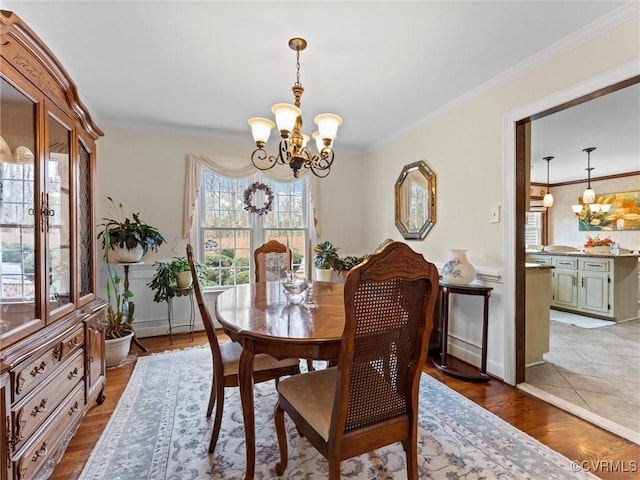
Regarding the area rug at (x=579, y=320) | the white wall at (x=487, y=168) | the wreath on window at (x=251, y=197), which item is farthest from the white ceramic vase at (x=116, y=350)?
the area rug at (x=579, y=320)

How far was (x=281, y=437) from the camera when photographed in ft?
5.03

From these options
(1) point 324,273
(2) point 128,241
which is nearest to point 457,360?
(1) point 324,273

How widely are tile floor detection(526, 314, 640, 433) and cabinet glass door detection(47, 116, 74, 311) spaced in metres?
3.29

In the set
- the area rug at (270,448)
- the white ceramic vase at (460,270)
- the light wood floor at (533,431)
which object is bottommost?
the light wood floor at (533,431)

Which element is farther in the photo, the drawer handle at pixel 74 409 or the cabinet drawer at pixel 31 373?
the drawer handle at pixel 74 409

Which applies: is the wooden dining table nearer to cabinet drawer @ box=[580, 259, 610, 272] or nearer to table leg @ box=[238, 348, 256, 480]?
table leg @ box=[238, 348, 256, 480]

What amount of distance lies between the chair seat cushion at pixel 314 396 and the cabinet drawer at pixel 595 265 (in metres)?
4.81

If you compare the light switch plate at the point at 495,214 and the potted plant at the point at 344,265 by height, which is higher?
the light switch plate at the point at 495,214

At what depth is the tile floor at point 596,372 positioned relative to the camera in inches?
85.8

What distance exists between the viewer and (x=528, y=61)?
2338 millimetres

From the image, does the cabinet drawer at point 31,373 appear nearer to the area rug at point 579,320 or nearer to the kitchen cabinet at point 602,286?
the area rug at point 579,320

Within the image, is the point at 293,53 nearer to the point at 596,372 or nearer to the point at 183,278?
the point at 183,278

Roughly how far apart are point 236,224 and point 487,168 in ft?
9.62

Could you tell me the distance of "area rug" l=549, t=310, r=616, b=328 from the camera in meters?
4.14
